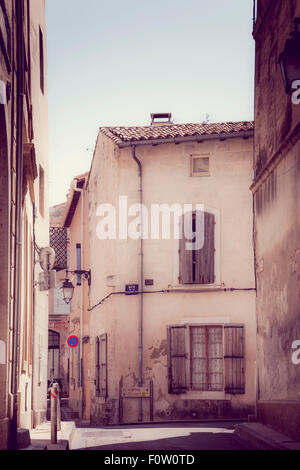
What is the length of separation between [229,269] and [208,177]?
245cm

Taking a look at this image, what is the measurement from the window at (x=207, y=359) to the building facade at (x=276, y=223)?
254 inches

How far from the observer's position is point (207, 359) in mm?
19578

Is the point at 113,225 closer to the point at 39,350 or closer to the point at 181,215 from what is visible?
the point at 181,215

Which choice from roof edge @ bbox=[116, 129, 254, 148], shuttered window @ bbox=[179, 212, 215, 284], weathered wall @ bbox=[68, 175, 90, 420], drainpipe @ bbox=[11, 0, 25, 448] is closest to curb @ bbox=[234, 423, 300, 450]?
drainpipe @ bbox=[11, 0, 25, 448]

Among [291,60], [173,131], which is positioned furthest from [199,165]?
[291,60]

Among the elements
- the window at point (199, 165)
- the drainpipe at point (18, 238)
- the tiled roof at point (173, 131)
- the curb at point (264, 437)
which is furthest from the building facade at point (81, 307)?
the drainpipe at point (18, 238)

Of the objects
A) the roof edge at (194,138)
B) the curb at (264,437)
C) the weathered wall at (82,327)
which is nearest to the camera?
the curb at (264,437)

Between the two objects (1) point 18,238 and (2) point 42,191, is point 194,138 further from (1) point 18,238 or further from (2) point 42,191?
(1) point 18,238

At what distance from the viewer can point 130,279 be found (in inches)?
798

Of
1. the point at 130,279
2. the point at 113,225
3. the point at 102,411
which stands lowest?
the point at 102,411

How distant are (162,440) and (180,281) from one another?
8.29 m

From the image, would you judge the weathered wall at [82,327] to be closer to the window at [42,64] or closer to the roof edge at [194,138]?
the roof edge at [194,138]

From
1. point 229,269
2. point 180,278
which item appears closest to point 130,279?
point 180,278

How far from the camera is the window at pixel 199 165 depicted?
20.6 m
